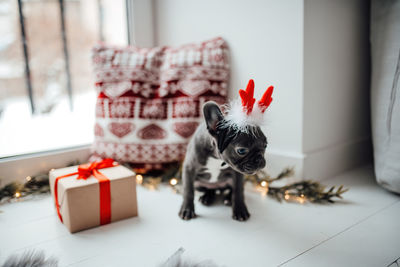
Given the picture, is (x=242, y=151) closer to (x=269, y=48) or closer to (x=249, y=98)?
(x=249, y=98)

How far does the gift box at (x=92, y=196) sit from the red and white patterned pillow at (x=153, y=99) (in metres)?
0.33

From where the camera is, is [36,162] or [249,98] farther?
[36,162]

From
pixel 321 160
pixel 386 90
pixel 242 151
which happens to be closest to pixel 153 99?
pixel 242 151

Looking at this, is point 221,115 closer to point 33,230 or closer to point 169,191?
point 169,191

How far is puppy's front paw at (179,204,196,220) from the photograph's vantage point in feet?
3.53

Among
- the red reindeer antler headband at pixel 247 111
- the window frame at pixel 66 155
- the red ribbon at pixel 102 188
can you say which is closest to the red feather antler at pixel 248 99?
the red reindeer antler headband at pixel 247 111

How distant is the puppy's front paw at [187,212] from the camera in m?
1.08

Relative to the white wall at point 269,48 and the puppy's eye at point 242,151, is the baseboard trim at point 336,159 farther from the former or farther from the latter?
the puppy's eye at point 242,151

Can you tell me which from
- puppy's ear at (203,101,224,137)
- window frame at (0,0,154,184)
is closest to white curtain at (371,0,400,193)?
puppy's ear at (203,101,224,137)

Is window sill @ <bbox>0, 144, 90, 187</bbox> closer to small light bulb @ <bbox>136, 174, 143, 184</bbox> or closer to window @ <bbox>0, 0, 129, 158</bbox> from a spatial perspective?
window @ <bbox>0, 0, 129, 158</bbox>

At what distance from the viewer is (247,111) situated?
2.98ft

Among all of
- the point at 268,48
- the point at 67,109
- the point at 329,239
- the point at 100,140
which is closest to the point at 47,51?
the point at 67,109

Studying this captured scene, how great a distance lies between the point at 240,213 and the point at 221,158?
0.73ft

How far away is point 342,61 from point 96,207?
1.18 m
